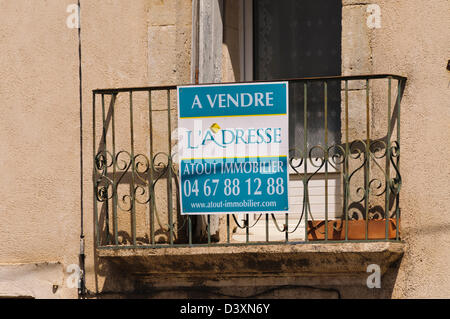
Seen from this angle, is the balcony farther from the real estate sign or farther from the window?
the real estate sign

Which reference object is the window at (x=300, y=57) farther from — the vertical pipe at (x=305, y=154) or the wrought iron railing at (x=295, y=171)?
the vertical pipe at (x=305, y=154)

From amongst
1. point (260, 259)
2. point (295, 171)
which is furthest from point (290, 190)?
point (260, 259)

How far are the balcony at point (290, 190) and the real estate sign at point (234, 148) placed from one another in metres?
0.14

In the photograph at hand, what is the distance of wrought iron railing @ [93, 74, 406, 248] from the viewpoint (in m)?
8.92

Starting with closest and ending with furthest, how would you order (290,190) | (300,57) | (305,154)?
1. (305,154)
2. (290,190)
3. (300,57)

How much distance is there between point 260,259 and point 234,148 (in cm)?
83

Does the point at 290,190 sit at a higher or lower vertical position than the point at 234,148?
lower

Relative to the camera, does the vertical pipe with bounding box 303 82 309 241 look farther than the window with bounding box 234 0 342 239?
No

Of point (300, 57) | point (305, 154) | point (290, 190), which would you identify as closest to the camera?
point (305, 154)

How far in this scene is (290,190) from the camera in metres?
9.73

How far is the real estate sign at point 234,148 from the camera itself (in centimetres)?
891

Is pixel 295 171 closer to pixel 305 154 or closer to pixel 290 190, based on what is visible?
pixel 305 154

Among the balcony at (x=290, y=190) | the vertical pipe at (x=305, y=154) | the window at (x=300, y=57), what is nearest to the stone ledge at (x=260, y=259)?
the balcony at (x=290, y=190)

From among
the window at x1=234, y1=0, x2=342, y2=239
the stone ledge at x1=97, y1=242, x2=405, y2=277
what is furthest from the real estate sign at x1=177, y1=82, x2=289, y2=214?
the window at x1=234, y1=0, x2=342, y2=239
